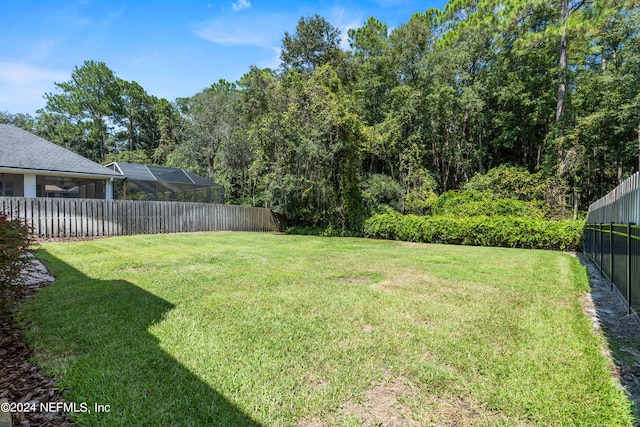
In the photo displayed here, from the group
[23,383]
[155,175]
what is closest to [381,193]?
[155,175]

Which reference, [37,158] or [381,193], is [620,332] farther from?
[37,158]

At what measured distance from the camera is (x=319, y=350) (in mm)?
2586

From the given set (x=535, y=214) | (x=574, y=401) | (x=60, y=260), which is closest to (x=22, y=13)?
(x=60, y=260)

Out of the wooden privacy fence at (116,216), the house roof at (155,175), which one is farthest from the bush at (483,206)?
the house roof at (155,175)

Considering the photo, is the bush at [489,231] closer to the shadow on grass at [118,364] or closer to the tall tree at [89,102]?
the shadow on grass at [118,364]

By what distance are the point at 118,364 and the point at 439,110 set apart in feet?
60.5

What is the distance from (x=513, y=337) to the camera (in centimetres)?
291

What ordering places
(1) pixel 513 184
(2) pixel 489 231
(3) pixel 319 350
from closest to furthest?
(3) pixel 319 350
(2) pixel 489 231
(1) pixel 513 184

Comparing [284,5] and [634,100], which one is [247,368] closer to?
[284,5]

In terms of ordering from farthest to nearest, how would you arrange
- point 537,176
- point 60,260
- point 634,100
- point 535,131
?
point 535,131, point 537,176, point 634,100, point 60,260

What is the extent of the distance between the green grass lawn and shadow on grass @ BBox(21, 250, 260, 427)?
0.4 inches

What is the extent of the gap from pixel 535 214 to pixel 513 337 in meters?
11.7

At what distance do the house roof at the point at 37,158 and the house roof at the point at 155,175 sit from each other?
654 millimetres

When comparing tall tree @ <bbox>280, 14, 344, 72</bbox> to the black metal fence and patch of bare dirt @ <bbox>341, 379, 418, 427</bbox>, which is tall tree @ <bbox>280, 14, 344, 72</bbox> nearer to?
the black metal fence
